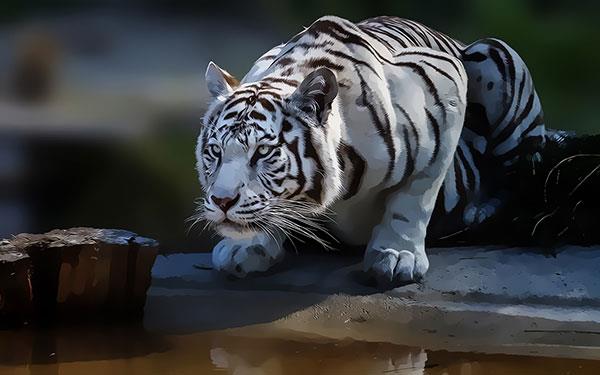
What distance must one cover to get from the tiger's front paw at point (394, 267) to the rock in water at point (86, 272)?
773 millimetres

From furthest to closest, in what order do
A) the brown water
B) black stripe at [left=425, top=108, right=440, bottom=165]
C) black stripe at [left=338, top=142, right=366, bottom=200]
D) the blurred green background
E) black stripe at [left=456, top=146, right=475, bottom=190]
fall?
the blurred green background, black stripe at [left=456, top=146, right=475, bottom=190], black stripe at [left=425, top=108, right=440, bottom=165], black stripe at [left=338, top=142, right=366, bottom=200], the brown water

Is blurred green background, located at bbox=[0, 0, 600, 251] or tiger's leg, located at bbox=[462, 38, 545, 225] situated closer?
tiger's leg, located at bbox=[462, 38, 545, 225]

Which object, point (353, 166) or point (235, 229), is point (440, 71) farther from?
point (235, 229)

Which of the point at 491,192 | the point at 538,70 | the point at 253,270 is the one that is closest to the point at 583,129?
the point at 538,70

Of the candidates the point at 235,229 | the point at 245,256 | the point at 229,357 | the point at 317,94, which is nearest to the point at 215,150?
the point at 235,229

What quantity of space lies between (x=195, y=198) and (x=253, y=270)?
80 centimetres

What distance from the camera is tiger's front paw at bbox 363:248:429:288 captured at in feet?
10.5

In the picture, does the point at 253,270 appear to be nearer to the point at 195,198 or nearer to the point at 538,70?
the point at 195,198

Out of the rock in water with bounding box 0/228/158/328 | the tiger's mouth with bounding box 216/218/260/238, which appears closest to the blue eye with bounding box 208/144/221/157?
the tiger's mouth with bounding box 216/218/260/238

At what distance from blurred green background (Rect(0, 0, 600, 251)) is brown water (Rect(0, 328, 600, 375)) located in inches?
44.6

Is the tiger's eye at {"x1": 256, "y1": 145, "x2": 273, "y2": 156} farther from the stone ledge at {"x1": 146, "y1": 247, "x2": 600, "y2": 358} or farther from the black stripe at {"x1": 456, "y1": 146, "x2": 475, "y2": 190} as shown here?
the black stripe at {"x1": 456, "y1": 146, "x2": 475, "y2": 190}

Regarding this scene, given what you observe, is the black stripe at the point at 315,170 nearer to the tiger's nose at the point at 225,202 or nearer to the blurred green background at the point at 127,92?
the tiger's nose at the point at 225,202

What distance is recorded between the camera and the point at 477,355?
8.80 ft

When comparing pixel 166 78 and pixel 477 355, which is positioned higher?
pixel 166 78
